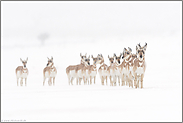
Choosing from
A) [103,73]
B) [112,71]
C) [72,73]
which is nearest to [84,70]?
[72,73]

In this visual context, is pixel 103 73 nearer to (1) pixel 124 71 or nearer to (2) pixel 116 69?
(2) pixel 116 69

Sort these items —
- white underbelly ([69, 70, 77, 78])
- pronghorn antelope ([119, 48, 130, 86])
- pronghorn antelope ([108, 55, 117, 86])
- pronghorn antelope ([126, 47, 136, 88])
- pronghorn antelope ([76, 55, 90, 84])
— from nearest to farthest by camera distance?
pronghorn antelope ([126, 47, 136, 88])
pronghorn antelope ([119, 48, 130, 86])
pronghorn antelope ([108, 55, 117, 86])
pronghorn antelope ([76, 55, 90, 84])
white underbelly ([69, 70, 77, 78])

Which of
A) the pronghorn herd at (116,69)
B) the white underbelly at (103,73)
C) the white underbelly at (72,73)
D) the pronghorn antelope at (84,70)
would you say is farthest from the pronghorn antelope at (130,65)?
the white underbelly at (72,73)

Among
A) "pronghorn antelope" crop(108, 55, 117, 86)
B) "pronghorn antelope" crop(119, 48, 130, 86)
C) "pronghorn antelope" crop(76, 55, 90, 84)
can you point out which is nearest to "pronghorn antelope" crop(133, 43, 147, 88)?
"pronghorn antelope" crop(119, 48, 130, 86)

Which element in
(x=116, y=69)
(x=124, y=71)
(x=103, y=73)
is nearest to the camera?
(x=124, y=71)

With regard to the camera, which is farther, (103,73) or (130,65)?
(103,73)

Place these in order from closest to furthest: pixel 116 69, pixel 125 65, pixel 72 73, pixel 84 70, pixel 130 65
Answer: pixel 130 65 < pixel 125 65 < pixel 116 69 < pixel 84 70 < pixel 72 73

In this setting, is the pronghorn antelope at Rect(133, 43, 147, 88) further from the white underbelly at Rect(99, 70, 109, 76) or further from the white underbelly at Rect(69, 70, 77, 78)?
the white underbelly at Rect(69, 70, 77, 78)

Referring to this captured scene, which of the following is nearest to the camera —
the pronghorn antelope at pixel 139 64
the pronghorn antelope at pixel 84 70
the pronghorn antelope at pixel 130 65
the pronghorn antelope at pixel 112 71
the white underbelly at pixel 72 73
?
the pronghorn antelope at pixel 139 64

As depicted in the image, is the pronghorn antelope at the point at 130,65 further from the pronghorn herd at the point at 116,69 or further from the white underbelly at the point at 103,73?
the white underbelly at the point at 103,73

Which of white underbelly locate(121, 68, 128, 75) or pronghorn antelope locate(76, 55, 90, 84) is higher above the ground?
pronghorn antelope locate(76, 55, 90, 84)

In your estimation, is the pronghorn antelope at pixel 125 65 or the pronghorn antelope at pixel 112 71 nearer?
the pronghorn antelope at pixel 125 65

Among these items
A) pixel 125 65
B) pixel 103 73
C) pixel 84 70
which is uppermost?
pixel 84 70

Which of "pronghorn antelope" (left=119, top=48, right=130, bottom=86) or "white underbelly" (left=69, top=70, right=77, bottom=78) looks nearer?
"pronghorn antelope" (left=119, top=48, right=130, bottom=86)
